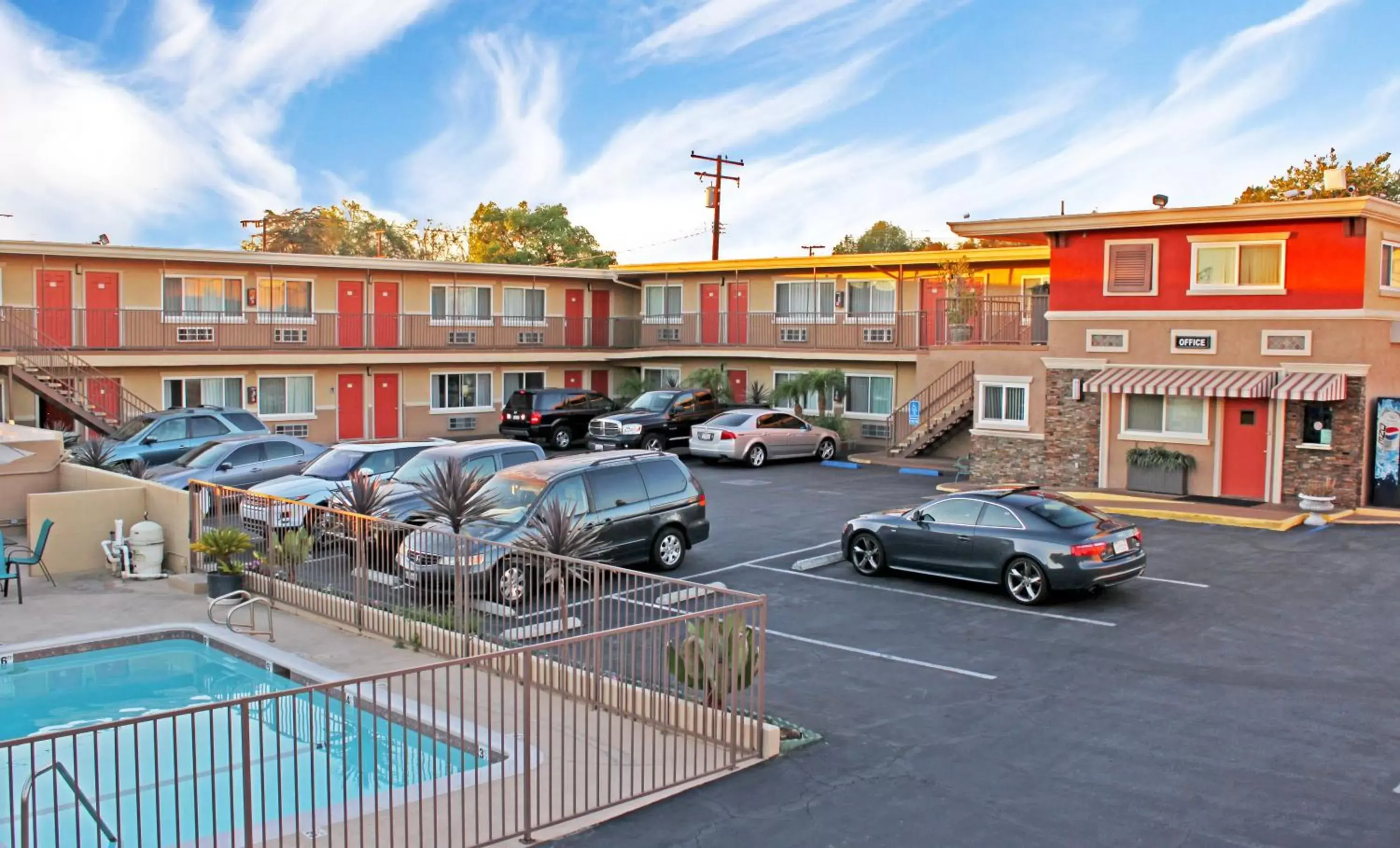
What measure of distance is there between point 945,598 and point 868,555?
171 centimetres

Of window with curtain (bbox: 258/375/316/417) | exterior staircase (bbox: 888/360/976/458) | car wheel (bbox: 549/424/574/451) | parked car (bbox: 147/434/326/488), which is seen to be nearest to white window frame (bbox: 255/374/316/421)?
window with curtain (bbox: 258/375/316/417)

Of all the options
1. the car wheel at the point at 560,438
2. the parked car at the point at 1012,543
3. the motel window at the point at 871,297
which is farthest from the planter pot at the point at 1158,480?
the car wheel at the point at 560,438

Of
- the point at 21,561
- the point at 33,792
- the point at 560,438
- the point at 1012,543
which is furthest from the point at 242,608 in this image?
the point at 560,438

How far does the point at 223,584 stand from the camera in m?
15.7

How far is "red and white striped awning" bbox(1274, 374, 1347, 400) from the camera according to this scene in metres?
22.4

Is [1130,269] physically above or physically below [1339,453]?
above

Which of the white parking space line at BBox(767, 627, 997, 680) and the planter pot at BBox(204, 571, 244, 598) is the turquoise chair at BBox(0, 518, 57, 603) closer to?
the planter pot at BBox(204, 571, 244, 598)

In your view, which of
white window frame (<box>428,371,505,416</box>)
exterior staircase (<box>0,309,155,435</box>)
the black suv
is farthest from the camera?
white window frame (<box>428,371,505,416</box>)

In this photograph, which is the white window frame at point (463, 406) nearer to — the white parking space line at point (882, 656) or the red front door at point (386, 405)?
the red front door at point (386, 405)

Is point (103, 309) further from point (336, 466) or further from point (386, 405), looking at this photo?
point (336, 466)

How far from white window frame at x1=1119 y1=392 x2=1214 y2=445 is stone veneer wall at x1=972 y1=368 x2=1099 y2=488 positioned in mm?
565

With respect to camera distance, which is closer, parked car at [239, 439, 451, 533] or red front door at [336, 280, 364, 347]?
parked car at [239, 439, 451, 533]

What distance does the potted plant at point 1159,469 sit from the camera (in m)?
24.7

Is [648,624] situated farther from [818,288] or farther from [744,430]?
[818,288]
